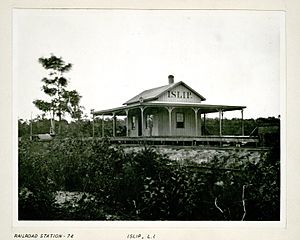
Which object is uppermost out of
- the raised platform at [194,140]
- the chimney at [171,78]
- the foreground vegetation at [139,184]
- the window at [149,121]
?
the chimney at [171,78]

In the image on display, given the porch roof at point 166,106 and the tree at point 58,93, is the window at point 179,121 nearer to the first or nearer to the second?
the porch roof at point 166,106

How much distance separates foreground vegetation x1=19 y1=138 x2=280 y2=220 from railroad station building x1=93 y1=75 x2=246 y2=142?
0.33ft

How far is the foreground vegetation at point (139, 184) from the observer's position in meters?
2.04

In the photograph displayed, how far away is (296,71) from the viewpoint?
2043 mm

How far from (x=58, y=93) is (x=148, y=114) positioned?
34 cm

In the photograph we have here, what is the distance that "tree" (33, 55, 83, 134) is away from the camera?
2.03 m

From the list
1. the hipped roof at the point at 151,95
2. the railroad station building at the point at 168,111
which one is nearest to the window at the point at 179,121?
the railroad station building at the point at 168,111

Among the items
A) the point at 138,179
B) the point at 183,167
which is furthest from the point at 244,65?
the point at 138,179

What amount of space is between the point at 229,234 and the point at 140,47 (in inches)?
29.8

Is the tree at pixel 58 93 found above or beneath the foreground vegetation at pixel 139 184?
above

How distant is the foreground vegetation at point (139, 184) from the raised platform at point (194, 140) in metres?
0.04
